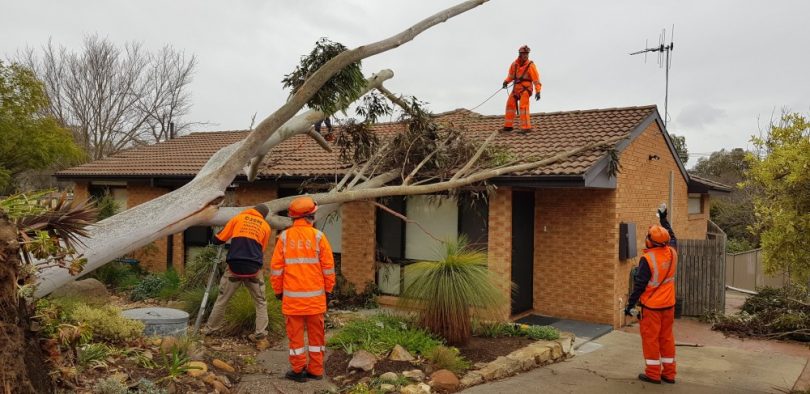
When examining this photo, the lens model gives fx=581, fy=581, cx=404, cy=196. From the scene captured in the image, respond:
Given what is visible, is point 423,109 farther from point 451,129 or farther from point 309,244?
point 309,244

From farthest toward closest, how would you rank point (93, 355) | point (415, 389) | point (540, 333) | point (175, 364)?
point (540, 333)
point (415, 389)
point (175, 364)
point (93, 355)

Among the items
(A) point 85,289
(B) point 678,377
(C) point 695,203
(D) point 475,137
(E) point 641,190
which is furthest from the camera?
(C) point 695,203

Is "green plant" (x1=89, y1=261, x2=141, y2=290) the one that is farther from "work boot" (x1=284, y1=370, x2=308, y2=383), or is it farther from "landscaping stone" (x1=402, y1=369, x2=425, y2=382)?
"landscaping stone" (x1=402, y1=369, x2=425, y2=382)

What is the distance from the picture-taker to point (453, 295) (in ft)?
23.2

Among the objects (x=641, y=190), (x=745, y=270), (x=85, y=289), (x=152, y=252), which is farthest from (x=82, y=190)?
(x=745, y=270)

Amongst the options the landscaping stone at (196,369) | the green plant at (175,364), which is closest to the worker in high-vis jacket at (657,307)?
the landscaping stone at (196,369)

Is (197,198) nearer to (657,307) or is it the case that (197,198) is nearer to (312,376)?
(312,376)

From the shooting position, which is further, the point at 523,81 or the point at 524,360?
the point at 523,81

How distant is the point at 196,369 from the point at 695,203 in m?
14.7

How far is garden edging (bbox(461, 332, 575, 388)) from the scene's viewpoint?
6352mm

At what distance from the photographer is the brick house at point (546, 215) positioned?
9406mm

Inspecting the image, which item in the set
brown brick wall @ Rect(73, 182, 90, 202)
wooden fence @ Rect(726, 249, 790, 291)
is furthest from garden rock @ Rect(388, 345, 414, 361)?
wooden fence @ Rect(726, 249, 790, 291)

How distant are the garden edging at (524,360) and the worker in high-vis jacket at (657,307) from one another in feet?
3.86

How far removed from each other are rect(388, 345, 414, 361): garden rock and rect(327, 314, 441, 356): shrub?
137 millimetres
